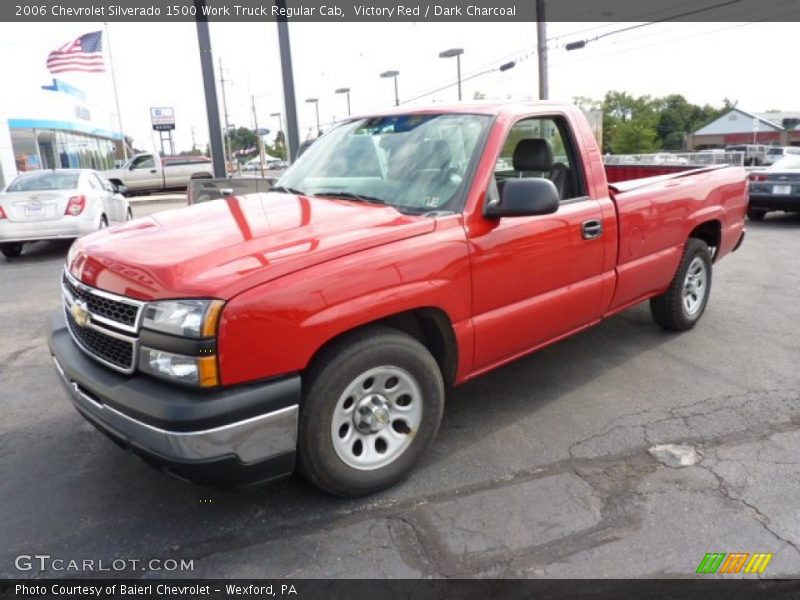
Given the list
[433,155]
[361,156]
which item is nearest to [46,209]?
[361,156]

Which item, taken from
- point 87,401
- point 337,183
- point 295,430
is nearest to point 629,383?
point 337,183

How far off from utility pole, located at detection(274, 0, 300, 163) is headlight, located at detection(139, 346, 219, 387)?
8745 mm

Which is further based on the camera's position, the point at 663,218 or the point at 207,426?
the point at 663,218

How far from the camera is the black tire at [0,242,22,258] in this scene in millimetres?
10068

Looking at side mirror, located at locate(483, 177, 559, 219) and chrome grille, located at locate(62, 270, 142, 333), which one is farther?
side mirror, located at locate(483, 177, 559, 219)

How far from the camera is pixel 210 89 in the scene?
11.2 meters

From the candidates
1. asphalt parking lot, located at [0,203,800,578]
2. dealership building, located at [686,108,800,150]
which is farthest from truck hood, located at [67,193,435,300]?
dealership building, located at [686,108,800,150]

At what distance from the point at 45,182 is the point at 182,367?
9506 millimetres

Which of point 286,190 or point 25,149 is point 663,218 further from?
point 25,149

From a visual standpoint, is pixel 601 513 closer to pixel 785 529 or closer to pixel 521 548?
pixel 521 548

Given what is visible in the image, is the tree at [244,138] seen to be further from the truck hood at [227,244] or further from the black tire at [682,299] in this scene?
the truck hood at [227,244]

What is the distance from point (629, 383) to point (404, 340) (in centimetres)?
218

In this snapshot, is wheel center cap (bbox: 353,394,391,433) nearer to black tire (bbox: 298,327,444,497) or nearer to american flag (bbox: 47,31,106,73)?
black tire (bbox: 298,327,444,497)

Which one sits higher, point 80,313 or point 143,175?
point 143,175
